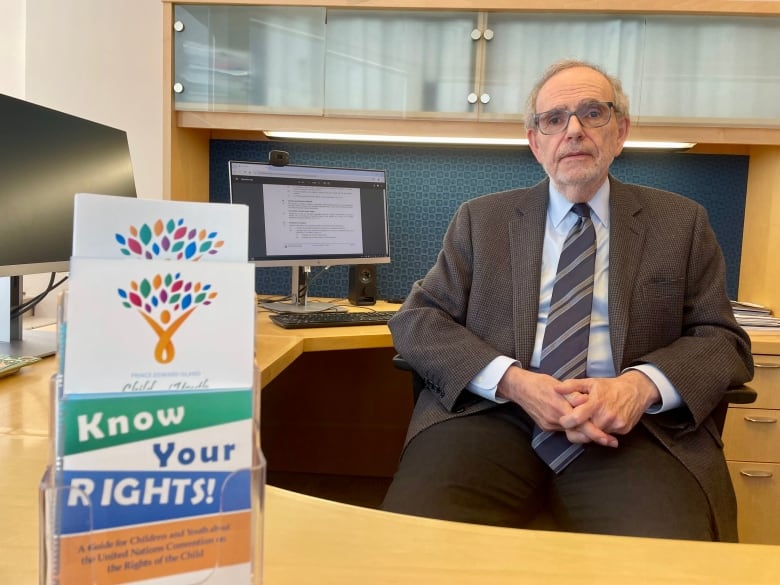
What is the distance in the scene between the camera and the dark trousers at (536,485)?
116 centimetres

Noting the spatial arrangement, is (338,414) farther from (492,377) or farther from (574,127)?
(574,127)

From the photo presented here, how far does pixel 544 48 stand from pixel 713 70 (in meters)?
0.60

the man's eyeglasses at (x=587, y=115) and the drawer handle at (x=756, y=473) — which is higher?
the man's eyeglasses at (x=587, y=115)

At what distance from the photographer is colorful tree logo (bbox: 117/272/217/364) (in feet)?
1.36

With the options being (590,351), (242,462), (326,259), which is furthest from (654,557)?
(326,259)

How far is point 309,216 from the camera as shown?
2.27 metres

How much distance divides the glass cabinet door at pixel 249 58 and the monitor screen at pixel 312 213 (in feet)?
0.92

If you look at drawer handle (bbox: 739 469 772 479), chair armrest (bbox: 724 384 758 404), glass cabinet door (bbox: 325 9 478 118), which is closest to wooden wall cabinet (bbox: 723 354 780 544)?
drawer handle (bbox: 739 469 772 479)

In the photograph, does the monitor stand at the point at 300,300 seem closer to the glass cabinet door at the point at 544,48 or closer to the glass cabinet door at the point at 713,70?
the glass cabinet door at the point at 544,48

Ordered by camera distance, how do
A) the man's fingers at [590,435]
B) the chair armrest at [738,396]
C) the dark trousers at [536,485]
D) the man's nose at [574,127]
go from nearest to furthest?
the dark trousers at [536,485] < the man's fingers at [590,435] < the chair armrest at [738,396] < the man's nose at [574,127]

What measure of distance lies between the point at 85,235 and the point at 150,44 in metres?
2.46

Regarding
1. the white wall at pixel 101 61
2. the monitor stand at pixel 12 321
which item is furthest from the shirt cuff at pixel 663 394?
the white wall at pixel 101 61

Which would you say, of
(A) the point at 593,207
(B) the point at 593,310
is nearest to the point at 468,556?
(B) the point at 593,310

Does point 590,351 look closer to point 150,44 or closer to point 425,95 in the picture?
point 425,95
